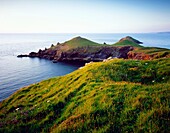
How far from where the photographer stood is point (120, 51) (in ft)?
418

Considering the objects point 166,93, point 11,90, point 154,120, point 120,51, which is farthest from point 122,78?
point 120,51

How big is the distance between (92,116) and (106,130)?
2058 mm

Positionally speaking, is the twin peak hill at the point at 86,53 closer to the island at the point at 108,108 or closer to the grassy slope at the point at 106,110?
the island at the point at 108,108

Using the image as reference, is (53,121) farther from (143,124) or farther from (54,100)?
(143,124)

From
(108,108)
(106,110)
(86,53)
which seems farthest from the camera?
(86,53)

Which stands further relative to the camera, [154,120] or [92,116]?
[92,116]

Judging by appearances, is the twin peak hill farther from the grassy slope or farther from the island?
the grassy slope

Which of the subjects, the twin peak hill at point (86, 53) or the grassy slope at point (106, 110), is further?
the twin peak hill at point (86, 53)

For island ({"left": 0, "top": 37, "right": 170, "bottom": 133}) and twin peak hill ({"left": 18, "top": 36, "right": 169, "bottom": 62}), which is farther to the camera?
twin peak hill ({"left": 18, "top": 36, "right": 169, "bottom": 62})

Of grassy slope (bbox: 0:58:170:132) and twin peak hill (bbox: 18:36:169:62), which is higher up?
grassy slope (bbox: 0:58:170:132)

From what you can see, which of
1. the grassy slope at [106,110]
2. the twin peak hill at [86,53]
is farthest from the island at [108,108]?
the twin peak hill at [86,53]

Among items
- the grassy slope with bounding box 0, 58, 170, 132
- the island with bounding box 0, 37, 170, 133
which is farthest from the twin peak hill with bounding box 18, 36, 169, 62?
the grassy slope with bounding box 0, 58, 170, 132

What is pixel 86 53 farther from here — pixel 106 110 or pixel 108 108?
pixel 106 110

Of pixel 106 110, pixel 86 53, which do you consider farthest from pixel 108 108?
pixel 86 53
